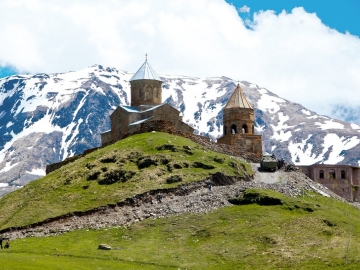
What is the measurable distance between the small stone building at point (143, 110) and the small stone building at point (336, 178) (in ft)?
56.2

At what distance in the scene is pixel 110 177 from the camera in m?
73.0

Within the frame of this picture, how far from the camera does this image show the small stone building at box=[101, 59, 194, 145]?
95.0m

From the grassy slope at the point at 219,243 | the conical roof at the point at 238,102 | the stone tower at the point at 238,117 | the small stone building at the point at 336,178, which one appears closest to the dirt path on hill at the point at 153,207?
the grassy slope at the point at 219,243

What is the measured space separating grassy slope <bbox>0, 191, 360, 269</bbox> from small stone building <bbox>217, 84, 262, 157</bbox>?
3142 centimetres

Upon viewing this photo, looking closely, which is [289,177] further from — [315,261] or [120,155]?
[315,261]

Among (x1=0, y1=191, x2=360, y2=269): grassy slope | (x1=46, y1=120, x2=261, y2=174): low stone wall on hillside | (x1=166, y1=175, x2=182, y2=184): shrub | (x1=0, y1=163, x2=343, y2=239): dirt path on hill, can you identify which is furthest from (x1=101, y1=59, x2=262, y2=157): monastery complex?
(x1=0, y1=191, x2=360, y2=269): grassy slope

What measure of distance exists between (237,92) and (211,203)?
39611 millimetres

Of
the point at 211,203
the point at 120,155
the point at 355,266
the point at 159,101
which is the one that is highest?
the point at 159,101

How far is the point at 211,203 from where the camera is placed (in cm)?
6488

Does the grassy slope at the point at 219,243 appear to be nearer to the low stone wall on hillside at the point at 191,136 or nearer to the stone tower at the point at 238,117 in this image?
the low stone wall on hillside at the point at 191,136

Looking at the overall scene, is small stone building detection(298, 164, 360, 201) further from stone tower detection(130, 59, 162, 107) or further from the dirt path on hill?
the dirt path on hill

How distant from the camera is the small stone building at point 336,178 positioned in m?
95.3

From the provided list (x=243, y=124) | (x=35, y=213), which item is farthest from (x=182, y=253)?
(x=243, y=124)

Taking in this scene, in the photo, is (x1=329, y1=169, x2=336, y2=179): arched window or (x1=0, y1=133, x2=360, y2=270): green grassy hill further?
(x1=329, y1=169, x2=336, y2=179): arched window
